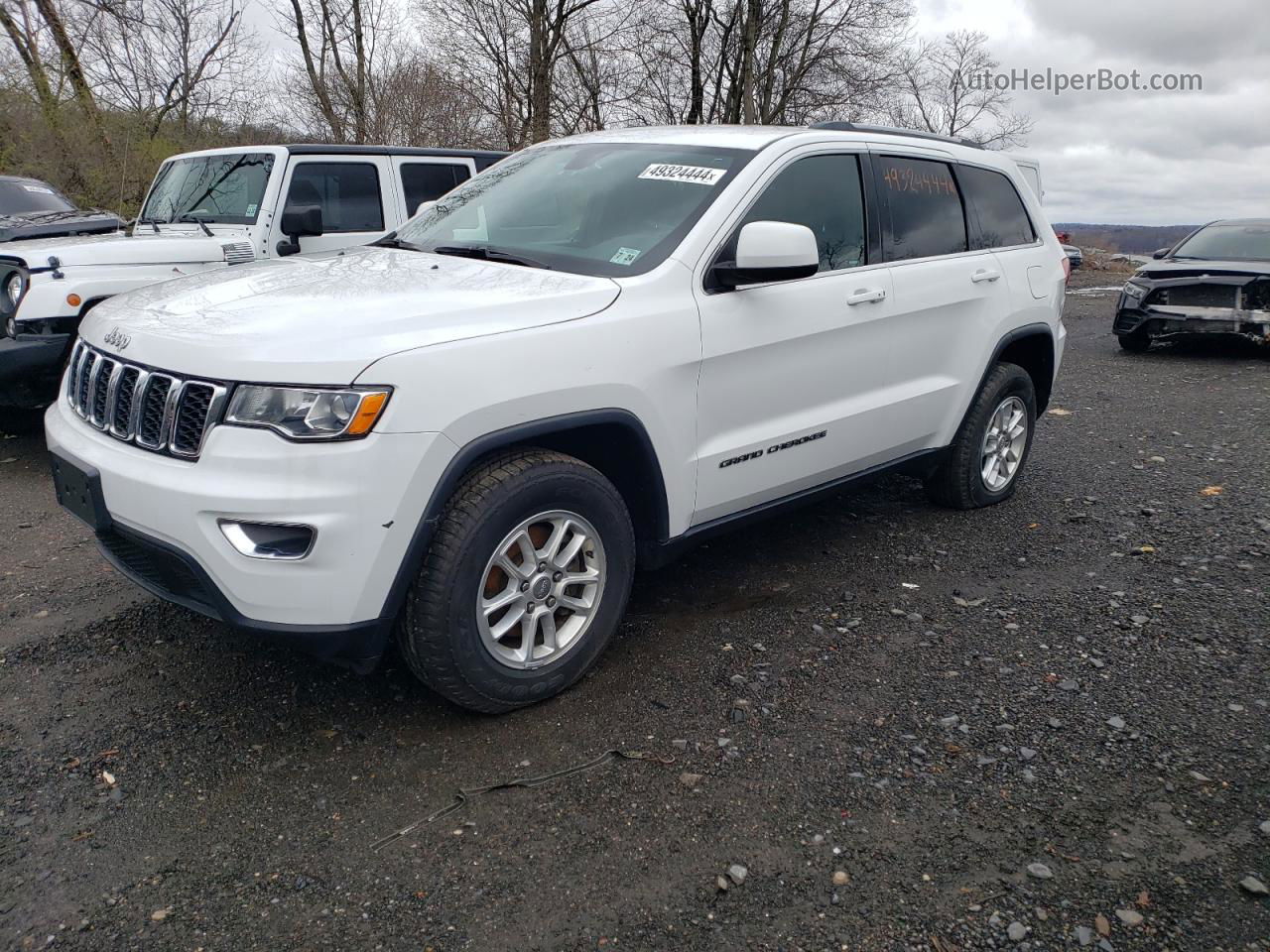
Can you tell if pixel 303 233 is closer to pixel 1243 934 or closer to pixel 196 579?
pixel 196 579

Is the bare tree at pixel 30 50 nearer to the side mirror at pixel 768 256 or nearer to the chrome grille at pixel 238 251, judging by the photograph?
the chrome grille at pixel 238 251

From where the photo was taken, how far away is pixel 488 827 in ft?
8.52

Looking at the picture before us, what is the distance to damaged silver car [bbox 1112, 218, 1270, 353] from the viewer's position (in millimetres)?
10008

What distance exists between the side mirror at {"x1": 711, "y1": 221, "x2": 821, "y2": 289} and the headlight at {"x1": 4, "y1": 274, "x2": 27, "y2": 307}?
14.3 feet

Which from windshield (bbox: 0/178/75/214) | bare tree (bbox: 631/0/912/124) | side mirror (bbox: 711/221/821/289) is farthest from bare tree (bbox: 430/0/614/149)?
side mirror (bbox: 711/221/821/289)

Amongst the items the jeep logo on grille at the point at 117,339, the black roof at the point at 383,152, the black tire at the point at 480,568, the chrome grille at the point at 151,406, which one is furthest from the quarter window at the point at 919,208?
the black roof at the point at 383,152

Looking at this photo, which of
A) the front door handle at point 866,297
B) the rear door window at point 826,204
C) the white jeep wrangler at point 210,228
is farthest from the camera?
the white jeep wrangler at point 210,228

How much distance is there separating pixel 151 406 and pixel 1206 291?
10703 millimetres

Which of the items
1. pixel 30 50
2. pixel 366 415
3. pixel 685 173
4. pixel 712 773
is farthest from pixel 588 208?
pixel 30 50

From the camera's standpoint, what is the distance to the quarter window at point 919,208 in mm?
4219

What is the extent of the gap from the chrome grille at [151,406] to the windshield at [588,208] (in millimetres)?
1260

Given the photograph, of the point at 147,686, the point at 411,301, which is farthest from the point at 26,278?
the point at 411,301

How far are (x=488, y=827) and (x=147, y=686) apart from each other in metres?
1.48

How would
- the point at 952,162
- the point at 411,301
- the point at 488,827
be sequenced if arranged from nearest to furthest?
the point at 488,827
the point at 411,301
the point at 952,162
